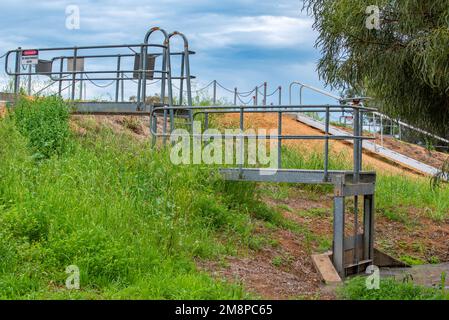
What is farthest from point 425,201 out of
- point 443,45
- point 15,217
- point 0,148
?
point 15,217

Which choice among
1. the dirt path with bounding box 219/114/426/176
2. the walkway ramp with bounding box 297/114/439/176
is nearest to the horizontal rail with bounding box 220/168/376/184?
the dirt path with bounding box 219/114/426/176

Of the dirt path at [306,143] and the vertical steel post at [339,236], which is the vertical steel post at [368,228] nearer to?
the vertical steel post at [339,236]

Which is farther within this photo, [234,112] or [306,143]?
[306,143]

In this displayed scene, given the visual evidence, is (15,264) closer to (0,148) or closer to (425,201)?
(0,148)

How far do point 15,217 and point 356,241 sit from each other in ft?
23.1

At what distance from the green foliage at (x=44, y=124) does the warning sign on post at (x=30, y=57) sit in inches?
91.7

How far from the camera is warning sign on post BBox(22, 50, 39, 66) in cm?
2155

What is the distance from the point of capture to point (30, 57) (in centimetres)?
2162

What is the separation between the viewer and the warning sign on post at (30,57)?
21547 millimetres

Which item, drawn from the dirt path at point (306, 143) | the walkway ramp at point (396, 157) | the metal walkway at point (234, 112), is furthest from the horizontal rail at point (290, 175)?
the walkway ramp at point (396, 157)

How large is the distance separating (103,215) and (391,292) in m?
4.65

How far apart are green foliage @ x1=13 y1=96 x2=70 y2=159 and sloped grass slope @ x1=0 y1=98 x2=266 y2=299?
2cm
